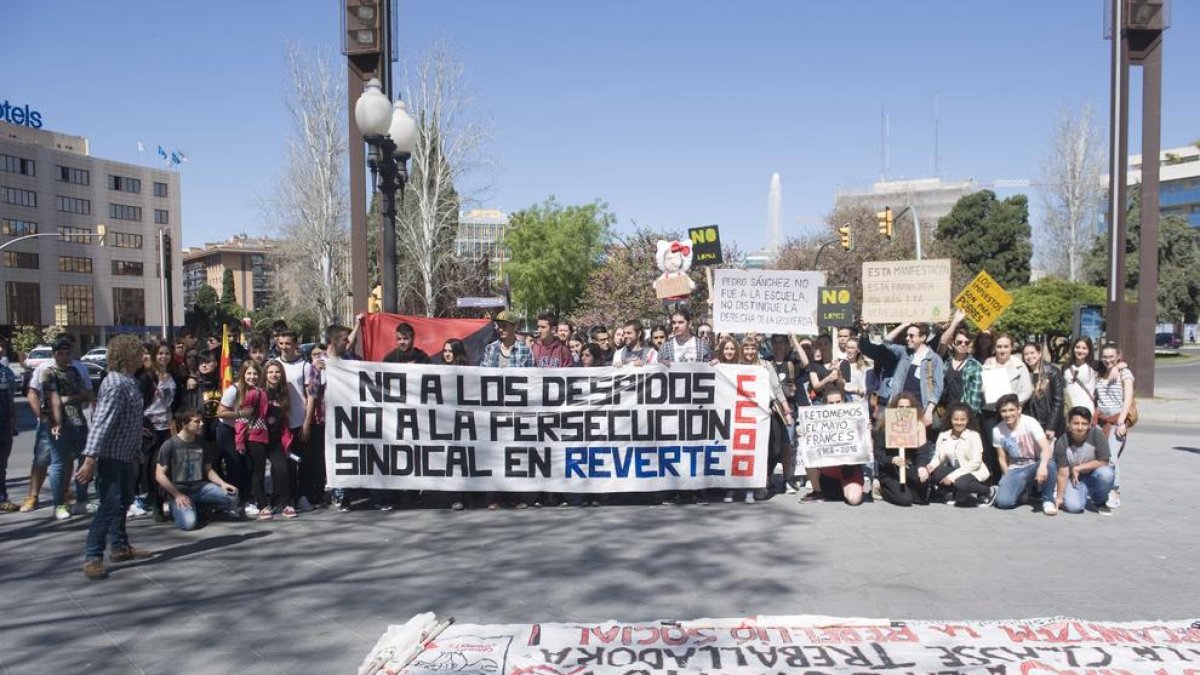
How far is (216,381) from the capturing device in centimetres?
873

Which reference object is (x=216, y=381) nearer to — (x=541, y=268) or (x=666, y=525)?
(x=666, y=525)

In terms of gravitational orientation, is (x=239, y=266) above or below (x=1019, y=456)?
above

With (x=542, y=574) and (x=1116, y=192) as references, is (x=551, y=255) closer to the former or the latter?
(x=1116, y=192)

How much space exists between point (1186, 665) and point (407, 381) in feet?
21.9

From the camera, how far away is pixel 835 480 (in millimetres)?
8945

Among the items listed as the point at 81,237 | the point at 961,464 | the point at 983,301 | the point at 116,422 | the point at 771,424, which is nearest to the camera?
the point at 116,422

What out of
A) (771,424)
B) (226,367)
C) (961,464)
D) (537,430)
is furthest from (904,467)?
(226,367)

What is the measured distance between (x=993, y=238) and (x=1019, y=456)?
2099 inches

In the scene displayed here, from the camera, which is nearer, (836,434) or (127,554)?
(127,554)

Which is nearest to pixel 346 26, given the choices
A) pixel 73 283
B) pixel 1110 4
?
pixel 1110 4

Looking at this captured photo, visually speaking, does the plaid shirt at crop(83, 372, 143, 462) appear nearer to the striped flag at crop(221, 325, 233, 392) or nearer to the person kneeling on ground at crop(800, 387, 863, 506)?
the striped flag at crop(221, 325, 233, 392)

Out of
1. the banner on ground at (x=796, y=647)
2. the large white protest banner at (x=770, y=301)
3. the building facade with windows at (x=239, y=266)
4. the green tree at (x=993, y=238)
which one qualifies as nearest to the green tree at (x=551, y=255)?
the green tree at (x=993, y=238)

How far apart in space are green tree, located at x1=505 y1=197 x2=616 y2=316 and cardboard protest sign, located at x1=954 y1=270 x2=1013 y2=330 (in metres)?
49.5

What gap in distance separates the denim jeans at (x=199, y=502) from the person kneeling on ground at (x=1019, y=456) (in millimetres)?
7338
